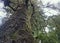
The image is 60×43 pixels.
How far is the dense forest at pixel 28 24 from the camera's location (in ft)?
23.3

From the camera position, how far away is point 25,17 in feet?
24.4

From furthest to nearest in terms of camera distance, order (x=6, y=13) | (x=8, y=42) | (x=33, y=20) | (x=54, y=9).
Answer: (x=54, y=9) → (x=6, y=13) → (x=33, y=20) → (x=8, y=42)

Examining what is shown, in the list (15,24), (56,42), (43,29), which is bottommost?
(56,42)

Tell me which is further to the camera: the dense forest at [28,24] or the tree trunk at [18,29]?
the dense forest at [28,24]

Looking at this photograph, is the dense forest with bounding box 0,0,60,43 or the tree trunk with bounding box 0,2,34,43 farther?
the dense forest with bounding box 0,0,60,43

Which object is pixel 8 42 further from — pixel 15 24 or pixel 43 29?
pixel 43 29

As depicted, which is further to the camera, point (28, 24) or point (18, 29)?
point (28, 24)

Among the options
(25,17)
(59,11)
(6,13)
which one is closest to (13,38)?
(25,17)

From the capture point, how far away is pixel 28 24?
7422 mm

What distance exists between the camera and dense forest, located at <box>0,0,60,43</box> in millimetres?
7113

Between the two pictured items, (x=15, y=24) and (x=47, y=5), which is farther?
(x=47, y=5)

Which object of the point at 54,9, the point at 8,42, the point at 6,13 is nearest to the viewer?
the point at 8,42

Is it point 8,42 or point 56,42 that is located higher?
point 8,42

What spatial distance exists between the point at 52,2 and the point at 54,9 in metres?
0.45
